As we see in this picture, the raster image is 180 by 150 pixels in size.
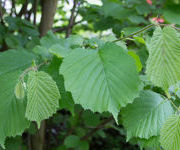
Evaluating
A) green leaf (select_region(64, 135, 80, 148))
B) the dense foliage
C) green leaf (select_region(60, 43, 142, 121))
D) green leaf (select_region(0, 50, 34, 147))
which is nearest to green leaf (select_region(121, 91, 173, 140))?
the dense foliage

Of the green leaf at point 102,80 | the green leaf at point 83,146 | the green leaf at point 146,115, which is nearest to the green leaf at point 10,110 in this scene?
the green leaf at point 102,80

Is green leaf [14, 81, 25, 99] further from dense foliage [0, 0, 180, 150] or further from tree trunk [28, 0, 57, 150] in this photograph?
tree trunk [28, 0, 57, 150]

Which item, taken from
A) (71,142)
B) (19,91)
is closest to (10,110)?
(19,91)

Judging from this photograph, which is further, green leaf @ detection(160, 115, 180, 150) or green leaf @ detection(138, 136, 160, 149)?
green leaf @ detection(138, 136, 160, 149)

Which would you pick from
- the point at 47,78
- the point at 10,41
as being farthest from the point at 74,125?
the point at 47,78

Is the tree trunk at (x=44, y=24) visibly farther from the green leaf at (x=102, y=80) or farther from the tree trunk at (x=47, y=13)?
the green leaf at (x=102, y=80)

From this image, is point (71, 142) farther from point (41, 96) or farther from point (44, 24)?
point (41, 96)

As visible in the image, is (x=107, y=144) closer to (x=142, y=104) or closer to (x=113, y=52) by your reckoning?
(x=142, y=104)
